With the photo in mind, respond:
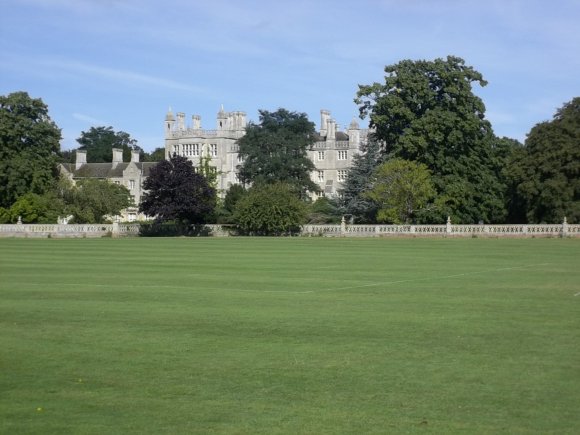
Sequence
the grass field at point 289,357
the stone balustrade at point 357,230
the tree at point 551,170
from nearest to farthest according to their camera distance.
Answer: the grass field at point 289,357 → the stone balustrade at point 357,230 → the tree at point 551,170

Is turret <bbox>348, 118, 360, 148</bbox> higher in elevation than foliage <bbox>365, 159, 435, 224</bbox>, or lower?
higher

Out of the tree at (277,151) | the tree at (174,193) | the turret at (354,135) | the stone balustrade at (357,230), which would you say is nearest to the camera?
the stone balustrade at (357,230)

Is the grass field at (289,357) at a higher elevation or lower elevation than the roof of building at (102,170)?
lower

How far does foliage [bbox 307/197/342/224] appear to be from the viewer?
260ft

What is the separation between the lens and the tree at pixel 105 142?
149m

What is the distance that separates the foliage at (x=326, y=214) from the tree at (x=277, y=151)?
639 cm

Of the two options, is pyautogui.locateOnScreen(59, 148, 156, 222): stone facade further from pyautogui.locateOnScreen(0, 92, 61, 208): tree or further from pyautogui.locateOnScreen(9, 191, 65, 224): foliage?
pyautogui.locateOnScreen(9, 191, 65, 224): foliage

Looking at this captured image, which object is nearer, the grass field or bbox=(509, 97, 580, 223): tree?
the grass field

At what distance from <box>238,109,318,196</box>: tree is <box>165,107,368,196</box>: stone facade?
562 inches

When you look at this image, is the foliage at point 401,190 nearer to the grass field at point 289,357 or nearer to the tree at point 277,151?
the tree at point 277,151

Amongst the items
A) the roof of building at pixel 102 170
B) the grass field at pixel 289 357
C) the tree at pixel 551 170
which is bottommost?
the grass field at pixel 289 357

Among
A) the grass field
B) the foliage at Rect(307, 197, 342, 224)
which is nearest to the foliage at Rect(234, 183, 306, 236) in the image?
the foliage at Rect(307, 197, 342, 224)

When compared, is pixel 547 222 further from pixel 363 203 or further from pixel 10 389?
pixel 10 389

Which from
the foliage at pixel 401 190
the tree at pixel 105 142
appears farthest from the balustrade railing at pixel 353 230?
the tree at pixel 105 142
